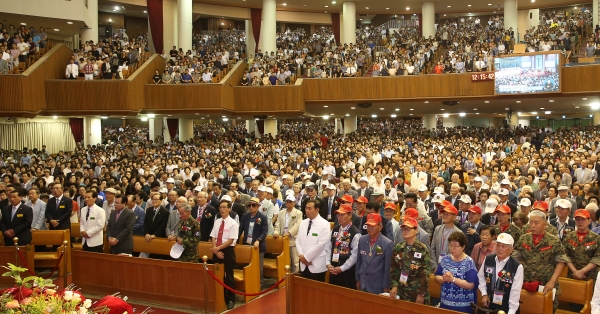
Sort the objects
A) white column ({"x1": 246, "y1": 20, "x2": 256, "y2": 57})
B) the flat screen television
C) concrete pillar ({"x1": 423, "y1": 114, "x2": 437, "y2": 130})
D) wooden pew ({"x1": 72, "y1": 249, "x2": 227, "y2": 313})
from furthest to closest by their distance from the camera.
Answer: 1. white column ({"x1": 246, "y1": 20, "x2": 256, "y2": 57})
2. concrete pillar ({"x1": 423, "y1": 114, "x2": 437, "y2": 130})
3. the flat screen television
4. wooden pew ({"x1": 72, "y1": 249, "x2": 227, "y2": 313})

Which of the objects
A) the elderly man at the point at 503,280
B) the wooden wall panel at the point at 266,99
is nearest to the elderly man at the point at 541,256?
the elderly man at the point at 503,280

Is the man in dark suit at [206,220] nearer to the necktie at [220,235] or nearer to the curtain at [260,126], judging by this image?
the necktie at [220,235]

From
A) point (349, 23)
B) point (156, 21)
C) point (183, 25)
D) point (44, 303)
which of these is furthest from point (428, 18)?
point (44, 303)

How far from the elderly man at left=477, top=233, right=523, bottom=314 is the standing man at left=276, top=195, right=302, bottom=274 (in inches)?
154

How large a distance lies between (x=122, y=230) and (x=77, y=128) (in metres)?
16.3

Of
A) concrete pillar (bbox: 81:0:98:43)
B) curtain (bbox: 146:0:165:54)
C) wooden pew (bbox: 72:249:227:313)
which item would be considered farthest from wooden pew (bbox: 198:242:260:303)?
curtain (bbox: 146:0:165:54)

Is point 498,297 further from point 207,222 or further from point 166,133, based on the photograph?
point 166,133

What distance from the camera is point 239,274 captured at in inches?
326

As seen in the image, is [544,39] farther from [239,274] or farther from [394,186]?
[239,274]

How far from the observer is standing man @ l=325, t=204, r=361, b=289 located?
6418 millimetres

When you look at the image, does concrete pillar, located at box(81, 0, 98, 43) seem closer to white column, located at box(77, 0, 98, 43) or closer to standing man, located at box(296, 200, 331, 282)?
white column, located at box(77, 0, 98, 43)

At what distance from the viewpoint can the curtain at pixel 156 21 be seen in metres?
28.2

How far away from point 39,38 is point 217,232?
1633 cm

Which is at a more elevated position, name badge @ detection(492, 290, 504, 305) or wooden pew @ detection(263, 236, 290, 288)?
name badge @ detection(492, 290, 504, 305)
